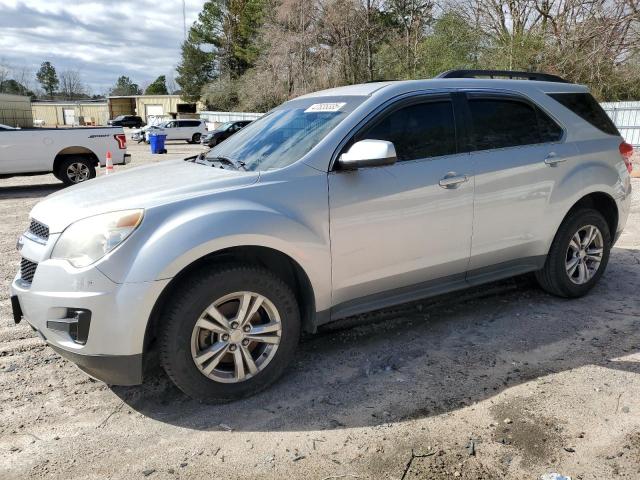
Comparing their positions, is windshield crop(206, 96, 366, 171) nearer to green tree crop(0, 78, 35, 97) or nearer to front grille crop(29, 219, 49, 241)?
front grille crop(29, 219, 49, 241)

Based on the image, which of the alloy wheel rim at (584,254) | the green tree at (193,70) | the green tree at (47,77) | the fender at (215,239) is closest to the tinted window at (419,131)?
the fender at (215,239)

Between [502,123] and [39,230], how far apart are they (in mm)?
3360

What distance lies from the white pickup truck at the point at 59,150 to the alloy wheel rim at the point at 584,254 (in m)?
10.1

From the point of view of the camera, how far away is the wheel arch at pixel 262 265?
2812 mm

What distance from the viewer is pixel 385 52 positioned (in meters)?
35.4

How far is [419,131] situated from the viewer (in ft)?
11.8

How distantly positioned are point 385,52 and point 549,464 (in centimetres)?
3601

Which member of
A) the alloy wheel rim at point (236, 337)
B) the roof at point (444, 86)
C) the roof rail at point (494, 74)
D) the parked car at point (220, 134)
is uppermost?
the parked car at point (220, 134)

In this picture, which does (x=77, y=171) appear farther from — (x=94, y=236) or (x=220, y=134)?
(x=220, y=134)

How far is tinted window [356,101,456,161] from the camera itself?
11.4ft

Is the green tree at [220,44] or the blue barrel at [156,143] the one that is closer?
the blue barrel at [156,143]

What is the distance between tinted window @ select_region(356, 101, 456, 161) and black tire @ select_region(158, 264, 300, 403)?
1183 millimetres

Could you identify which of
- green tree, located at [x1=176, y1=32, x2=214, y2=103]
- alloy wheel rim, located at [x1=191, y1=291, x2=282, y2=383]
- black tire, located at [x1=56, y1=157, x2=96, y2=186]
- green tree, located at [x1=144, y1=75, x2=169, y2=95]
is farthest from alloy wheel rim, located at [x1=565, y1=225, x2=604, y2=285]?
green tree, located at [x1=144, y1=75, x2=169, y2=95]

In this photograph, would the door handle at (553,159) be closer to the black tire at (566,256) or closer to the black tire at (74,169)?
the black tire at (566,256)
